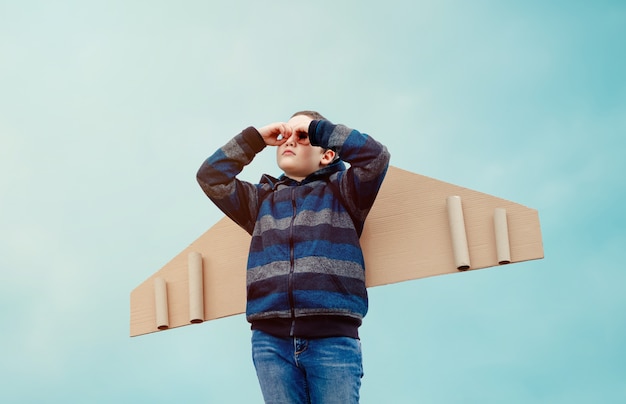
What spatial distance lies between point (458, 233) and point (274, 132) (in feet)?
2.00

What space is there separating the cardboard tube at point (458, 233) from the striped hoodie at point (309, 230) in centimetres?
26

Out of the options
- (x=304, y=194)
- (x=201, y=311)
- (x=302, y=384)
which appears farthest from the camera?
(x=201, y=311)

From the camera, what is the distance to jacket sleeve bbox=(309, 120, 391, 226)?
211 cm

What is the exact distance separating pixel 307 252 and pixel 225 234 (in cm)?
52

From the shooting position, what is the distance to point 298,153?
7.41ft

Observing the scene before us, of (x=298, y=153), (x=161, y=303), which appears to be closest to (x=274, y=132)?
(x=298, y=153)

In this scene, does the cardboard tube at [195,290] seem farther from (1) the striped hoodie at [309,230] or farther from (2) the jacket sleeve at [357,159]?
(2) the jacket sleeve at [357,159]

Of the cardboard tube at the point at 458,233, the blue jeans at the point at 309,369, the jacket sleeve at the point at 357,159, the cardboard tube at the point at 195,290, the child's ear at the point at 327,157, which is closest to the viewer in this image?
the blue jeans at the point at 309,369

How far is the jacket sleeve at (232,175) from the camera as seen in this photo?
7.39 ft

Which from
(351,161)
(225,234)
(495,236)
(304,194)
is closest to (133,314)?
(225,234)

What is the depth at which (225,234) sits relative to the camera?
2520 mm

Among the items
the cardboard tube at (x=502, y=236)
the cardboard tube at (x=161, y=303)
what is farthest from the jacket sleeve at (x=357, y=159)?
the cardboard tube at (x=161, y=303)

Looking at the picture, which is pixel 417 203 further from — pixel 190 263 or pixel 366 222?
pixel 190 263

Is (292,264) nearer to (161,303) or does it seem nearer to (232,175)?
(232,175)
